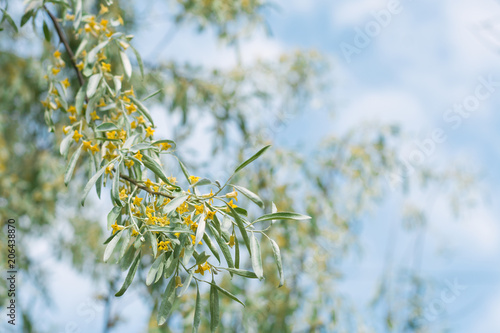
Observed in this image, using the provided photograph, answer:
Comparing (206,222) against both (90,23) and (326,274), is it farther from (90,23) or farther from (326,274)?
(326,274)

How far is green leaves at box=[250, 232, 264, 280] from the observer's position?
786 mm

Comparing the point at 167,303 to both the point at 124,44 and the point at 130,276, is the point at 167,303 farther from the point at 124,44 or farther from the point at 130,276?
the point at 124,44

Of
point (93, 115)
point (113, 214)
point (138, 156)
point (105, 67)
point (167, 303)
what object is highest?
point (105, 67)

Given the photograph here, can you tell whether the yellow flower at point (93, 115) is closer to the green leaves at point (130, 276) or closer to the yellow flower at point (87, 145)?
the yellow flower at point (87, 145)

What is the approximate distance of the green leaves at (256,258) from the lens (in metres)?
0.79

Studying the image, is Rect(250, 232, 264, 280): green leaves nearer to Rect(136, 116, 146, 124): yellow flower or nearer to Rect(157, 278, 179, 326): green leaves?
Rect(157, 278, 179, 326): green leaves

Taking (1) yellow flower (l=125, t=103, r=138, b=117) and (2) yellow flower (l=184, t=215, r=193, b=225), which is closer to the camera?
(2) yellow flower (l=184, t=215, r=193, b=225)

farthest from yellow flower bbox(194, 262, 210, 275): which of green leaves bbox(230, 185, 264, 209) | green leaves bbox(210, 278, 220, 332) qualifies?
green leaves bbox(230, 185, 264, 209)

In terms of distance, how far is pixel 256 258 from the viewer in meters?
0.81

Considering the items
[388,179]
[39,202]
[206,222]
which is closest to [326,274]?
[388,179]

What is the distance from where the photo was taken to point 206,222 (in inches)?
33.6

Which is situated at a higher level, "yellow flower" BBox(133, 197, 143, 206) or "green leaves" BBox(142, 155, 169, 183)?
"green leaves" BBox(142, 155, 169, 183)

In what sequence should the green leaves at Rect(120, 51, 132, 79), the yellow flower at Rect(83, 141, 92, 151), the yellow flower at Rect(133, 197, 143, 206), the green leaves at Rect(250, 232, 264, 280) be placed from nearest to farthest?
the green leaves at Rect(250, 232, 264, 280) < the yellow flower at Rect(133, 197, 143, 206) < the yellow flower at Rect(83, 141, 92, 151) < the green leaves at Rect(120, 51, 132, 79)

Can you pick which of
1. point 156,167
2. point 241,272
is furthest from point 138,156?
point 241,272
